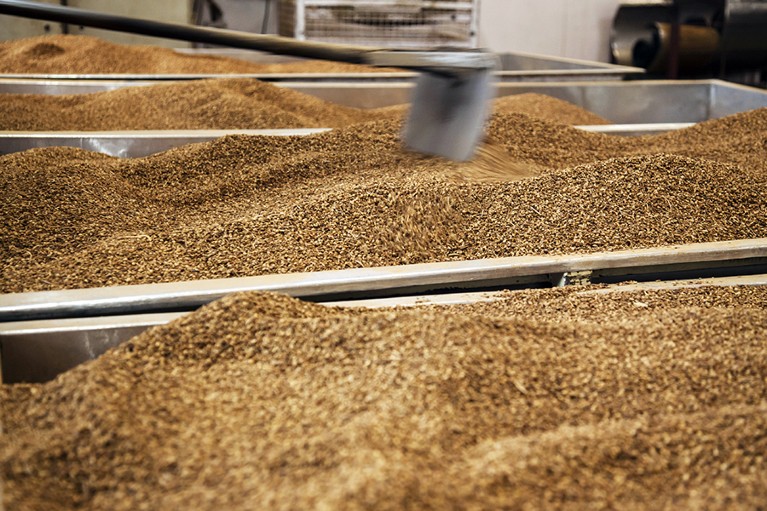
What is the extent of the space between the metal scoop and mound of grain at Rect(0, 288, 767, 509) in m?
0.81

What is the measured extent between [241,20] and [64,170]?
345cm

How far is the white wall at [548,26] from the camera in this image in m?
5.30

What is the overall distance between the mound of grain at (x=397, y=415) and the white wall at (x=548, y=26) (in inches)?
175

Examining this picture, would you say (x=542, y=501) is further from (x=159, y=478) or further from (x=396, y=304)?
(x=396, y=304)

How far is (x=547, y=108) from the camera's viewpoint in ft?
9.18

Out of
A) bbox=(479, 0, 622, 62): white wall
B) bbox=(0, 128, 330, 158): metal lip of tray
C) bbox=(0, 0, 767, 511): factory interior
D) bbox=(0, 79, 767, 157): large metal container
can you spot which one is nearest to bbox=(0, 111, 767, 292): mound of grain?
bbox=(0, 0, 767, 511): factory interior

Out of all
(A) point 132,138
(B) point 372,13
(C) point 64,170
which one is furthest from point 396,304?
(B) point 372,13

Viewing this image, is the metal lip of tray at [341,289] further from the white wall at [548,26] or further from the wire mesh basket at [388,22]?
the white wall at [548,26]

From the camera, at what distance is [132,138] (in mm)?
2125

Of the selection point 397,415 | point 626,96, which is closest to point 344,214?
point 397,415

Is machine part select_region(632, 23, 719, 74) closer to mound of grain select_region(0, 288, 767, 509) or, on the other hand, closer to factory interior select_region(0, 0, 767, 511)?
factory interior select_region(0, 0, 767, 511)

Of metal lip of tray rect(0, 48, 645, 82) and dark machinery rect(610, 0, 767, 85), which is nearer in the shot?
metal lip of tray rect(0, 48, 645, 82)

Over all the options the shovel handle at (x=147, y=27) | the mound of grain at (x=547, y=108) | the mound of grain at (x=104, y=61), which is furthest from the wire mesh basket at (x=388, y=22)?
the shovel handle at (x=147, y=27)

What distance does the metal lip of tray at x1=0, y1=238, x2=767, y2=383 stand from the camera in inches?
44.5
